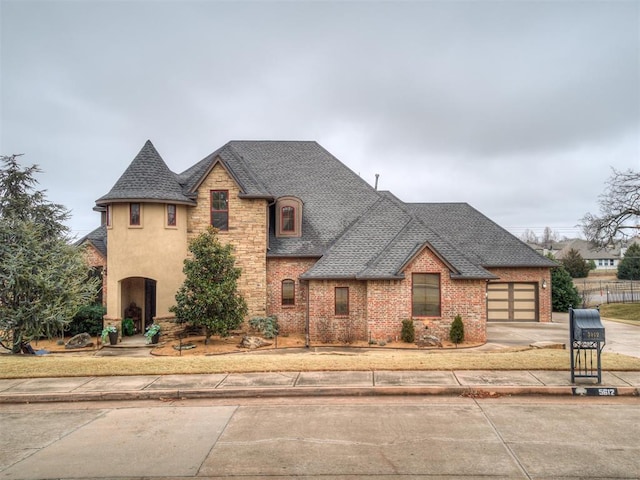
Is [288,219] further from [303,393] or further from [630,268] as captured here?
[630,268]

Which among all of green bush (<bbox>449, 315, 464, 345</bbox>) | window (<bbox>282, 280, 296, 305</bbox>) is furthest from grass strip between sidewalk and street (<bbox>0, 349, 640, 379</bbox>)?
window (<bbox>282, 280, 296, 305</bbox>)

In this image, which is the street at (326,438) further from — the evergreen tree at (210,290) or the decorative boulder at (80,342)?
the decorative boulder at (80,342)

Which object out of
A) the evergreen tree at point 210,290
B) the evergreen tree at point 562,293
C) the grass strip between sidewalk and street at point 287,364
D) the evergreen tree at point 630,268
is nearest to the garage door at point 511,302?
the evergreen tree at point 562,293

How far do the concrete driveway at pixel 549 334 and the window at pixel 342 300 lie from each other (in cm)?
573

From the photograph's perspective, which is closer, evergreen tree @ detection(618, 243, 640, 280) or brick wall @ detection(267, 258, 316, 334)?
brick wall @ detection(267, 258, 316, 334)

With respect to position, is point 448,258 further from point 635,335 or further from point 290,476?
point 290,476

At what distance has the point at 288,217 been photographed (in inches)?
904

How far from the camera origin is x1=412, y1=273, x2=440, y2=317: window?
1897 cm

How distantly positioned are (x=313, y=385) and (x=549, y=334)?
15.4 meters

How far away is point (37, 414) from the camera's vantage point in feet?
30.1

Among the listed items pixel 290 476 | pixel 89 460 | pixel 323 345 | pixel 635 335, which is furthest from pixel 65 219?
pixel 635 335

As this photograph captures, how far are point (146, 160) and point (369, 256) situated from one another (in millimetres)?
10920

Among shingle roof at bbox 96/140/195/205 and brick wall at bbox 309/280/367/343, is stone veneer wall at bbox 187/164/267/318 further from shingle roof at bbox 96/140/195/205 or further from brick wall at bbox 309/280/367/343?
brick wall at bbox 309/280/367/343

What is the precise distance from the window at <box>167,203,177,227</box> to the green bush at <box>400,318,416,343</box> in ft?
35.5
